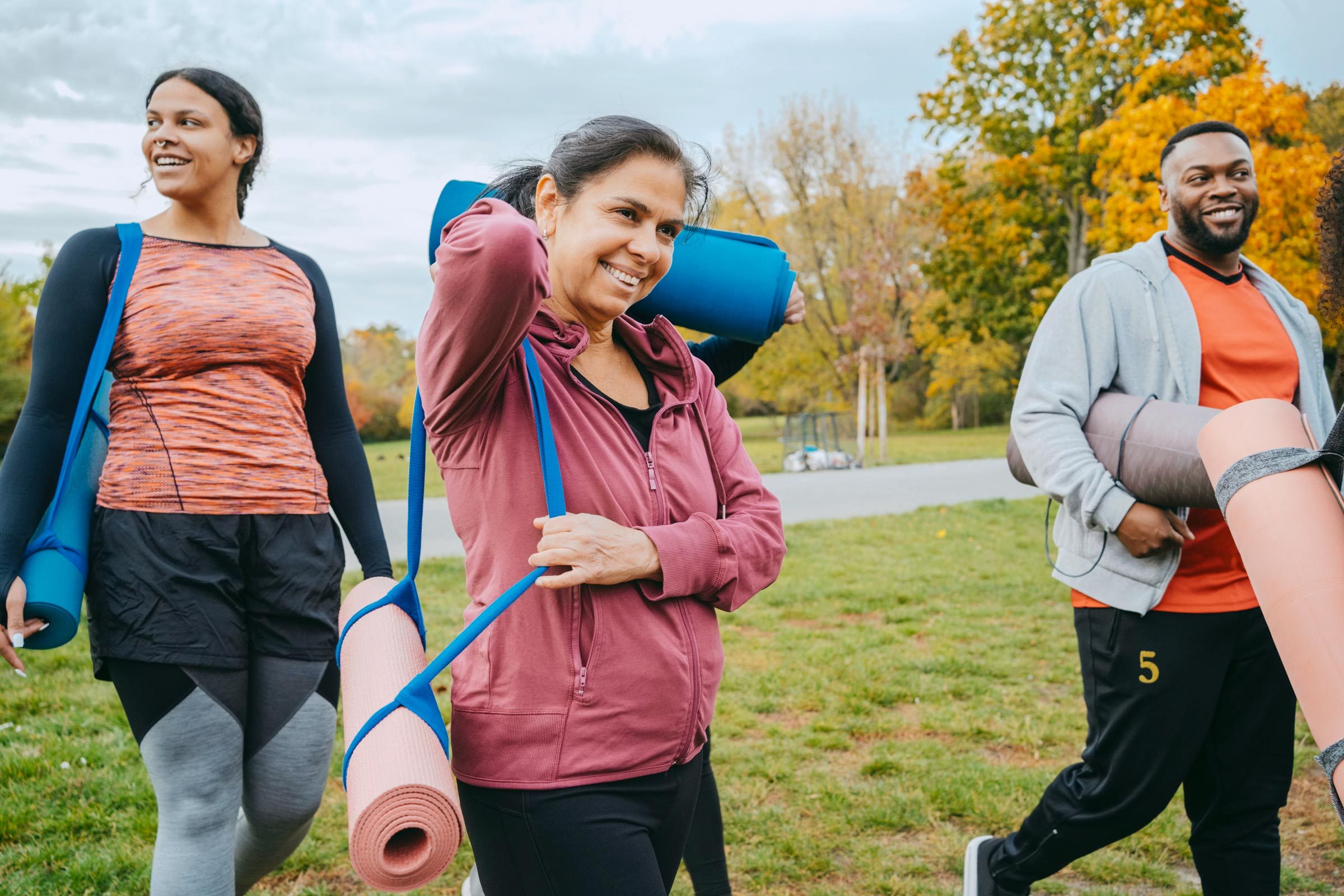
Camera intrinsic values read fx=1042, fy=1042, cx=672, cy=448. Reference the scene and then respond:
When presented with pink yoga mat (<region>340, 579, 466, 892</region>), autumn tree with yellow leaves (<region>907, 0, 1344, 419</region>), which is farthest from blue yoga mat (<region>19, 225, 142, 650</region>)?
autumn tree with yellow leaves (<region>907, 0, 1344, 419</region>)

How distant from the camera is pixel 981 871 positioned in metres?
3.16

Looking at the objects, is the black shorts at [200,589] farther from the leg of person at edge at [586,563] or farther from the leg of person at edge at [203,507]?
the leg of person at edge at [586,563]

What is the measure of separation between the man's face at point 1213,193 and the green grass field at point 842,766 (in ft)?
7.15

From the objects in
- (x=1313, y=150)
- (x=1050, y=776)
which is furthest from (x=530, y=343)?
(x=1313, y=150)

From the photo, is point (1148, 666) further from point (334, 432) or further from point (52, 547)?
point (52, 547)

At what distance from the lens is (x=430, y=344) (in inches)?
63.7

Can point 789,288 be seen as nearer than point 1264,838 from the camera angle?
Yes

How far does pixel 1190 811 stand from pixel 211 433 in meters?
2.78

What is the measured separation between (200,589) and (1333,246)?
2364 mm

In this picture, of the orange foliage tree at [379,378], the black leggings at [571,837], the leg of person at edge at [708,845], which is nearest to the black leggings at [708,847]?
the leg of person at edge at [708,845]

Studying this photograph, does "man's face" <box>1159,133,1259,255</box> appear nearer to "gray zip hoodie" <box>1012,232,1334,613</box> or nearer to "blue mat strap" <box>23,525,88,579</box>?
"gray zip hoodie" <box>1012,232,1334,613</box>

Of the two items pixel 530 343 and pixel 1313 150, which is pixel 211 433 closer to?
pixel 530 343

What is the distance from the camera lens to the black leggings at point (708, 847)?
111 inches

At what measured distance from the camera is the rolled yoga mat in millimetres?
2506
